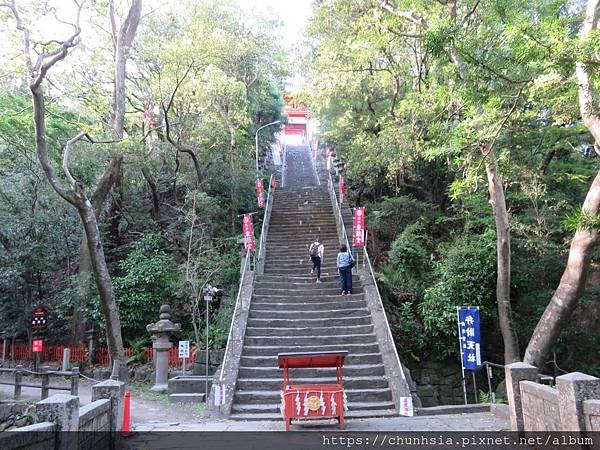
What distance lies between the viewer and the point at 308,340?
1023 centimetres

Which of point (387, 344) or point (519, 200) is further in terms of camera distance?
point (519, 200)

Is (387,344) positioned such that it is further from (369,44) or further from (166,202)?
(166,202)

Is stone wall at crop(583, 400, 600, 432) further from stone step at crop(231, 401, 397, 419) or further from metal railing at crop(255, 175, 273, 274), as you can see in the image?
metal railing at crop(255, 175, 273, 274)

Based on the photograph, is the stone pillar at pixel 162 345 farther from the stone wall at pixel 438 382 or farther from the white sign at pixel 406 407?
the stone wall at pixel 438 382

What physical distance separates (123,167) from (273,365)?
30.0 feet

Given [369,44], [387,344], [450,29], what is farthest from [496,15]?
[387,344]

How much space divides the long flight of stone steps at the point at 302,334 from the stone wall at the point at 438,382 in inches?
90.3

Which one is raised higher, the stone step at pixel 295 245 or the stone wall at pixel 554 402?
the stone step at pixel 295 245

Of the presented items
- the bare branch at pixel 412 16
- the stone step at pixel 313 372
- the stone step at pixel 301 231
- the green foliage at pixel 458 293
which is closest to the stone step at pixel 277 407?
the stone step at pixel 313 372

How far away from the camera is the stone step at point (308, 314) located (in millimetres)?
11195

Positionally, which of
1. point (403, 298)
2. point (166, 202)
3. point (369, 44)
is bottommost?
point (403, 298)

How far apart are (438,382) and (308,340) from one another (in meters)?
3.97

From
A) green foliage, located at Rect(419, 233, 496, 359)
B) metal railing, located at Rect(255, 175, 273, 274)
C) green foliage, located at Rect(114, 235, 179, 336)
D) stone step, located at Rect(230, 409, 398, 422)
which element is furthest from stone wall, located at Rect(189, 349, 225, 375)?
green foliage, located at Rect(419, 233, 496, 359)

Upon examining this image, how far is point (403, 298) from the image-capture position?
13.3m
